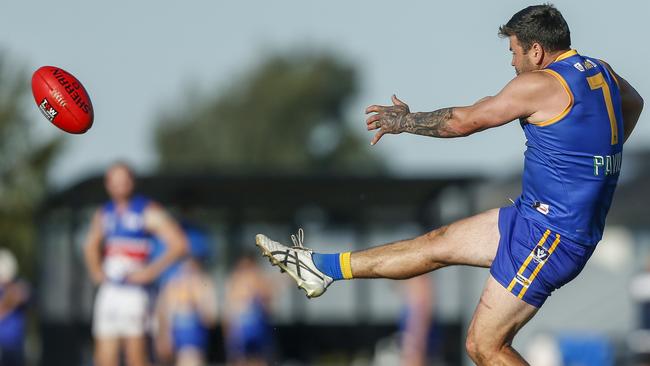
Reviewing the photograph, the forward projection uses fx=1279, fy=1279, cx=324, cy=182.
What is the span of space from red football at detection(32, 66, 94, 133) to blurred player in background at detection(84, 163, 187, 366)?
337 centimetres

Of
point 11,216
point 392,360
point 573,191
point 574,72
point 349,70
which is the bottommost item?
point 392,360

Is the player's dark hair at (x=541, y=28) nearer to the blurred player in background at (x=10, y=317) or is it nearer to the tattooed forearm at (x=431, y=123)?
the tattooed forearm at (x=431, y=123)

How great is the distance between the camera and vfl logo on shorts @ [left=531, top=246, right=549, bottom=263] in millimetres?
7367

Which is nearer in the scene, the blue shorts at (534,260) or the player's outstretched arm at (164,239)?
the blue shorts at (534,260)

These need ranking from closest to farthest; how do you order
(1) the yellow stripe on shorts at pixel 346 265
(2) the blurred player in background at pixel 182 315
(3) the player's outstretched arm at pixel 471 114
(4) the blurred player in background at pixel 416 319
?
1. (3) the player's outstretched arm at pixel 471 114
2. (1) the yellow stripe on shorts at pixel 346 265
3. (2) the blurred player in background at pixel 182 315
4. (4) the blurred player in background at pixel 416 319

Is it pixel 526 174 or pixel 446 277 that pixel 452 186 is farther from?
pixel 526 174

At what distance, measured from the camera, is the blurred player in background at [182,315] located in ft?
51.9

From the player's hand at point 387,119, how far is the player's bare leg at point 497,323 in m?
1.05

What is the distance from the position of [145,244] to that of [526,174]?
20.0 ft

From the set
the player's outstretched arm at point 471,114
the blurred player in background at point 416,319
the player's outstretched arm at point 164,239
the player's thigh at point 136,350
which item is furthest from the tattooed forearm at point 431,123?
the blurred player in background at point 416,319

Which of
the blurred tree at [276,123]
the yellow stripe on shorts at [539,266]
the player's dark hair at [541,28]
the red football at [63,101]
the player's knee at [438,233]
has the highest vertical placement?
the blurred tree at [276,123]

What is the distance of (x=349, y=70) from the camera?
84750 mm

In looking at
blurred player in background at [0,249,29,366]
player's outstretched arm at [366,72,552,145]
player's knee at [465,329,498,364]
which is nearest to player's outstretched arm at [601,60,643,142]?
player's outstretched arm at [366,72,552,145]

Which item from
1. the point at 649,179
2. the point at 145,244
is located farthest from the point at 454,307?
the point at 649,179
